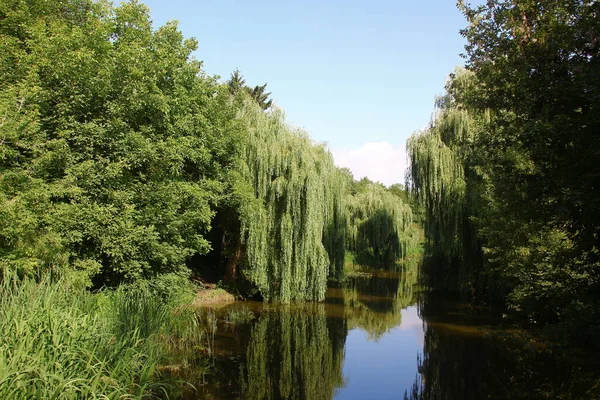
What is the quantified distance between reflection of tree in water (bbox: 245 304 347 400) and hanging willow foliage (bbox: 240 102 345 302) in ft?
4.20

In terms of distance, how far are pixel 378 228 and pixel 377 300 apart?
867 centimetres

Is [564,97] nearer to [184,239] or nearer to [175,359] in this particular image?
[175,359]

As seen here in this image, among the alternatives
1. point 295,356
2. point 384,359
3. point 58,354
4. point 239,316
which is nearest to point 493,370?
point 384,359

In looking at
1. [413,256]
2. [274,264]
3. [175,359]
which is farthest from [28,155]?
[413,256]

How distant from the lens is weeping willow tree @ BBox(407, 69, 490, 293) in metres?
16.3

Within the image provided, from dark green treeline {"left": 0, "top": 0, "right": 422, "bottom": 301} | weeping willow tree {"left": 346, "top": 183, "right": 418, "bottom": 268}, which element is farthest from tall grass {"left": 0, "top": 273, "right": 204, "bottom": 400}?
weeping willow tree {"left": 346, "top": 183, "right": 418, "bottom": 268}

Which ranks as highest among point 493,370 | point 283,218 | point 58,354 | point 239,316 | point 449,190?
point 449,190

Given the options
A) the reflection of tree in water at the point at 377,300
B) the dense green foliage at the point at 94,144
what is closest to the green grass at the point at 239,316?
the dense green foliage at the point at 94,144

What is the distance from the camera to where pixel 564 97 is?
5.47 m

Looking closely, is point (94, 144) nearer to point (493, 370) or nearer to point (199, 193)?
point (199, 193)

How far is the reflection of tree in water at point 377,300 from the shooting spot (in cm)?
1362

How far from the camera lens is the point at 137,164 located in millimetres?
11008

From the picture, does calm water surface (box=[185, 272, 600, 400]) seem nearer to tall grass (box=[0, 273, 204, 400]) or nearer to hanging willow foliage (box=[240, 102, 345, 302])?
hanging willow foliage (box=[240, 102, 345, 302])

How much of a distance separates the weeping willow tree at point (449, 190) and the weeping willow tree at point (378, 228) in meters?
7.80
